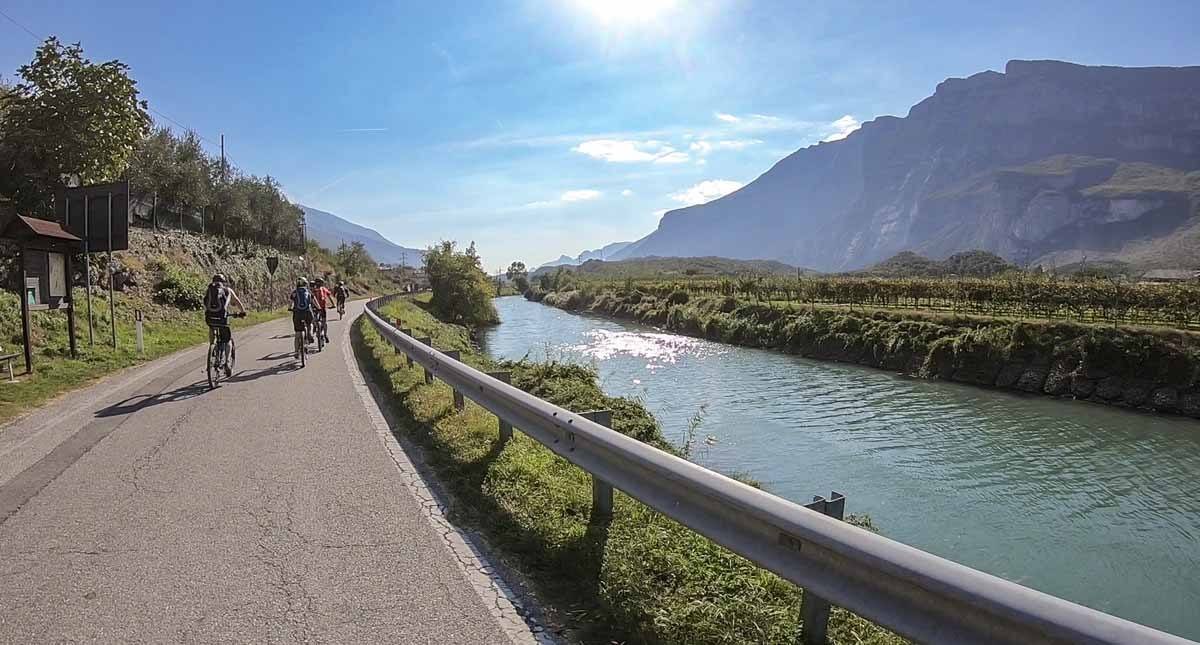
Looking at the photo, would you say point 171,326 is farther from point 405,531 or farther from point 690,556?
point 690,556

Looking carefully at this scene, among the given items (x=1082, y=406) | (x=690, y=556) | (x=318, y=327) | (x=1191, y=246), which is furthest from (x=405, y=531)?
(x=1191, y=246)

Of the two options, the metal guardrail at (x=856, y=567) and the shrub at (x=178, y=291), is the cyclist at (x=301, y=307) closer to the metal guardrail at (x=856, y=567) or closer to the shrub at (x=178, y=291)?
the metal guardrail at (x=856, y=567)

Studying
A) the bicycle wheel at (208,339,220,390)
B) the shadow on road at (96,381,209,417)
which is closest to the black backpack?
the bicycle wheel at (208,339,220,390)

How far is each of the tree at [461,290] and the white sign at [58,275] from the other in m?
34.5

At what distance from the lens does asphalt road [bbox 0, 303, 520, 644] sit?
340 centimetres

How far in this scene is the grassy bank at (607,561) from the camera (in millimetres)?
3387

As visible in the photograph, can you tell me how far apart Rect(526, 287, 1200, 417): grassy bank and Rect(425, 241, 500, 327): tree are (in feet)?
66.5

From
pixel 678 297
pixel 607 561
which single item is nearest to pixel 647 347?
pixel 678 297

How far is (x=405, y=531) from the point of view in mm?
4660

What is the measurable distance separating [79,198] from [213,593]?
14.6 meters

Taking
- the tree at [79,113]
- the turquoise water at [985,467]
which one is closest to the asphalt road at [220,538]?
the turquoise water at [985,467]

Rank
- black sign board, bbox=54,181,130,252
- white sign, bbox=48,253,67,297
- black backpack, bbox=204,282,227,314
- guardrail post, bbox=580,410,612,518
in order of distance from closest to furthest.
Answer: guardrail post, bbox=580,410,612,518 < black backpack, bbox=204,282,227,314 < white sign, bbox=48,253,67,297 < black sign board, bbox=54,181,130,252

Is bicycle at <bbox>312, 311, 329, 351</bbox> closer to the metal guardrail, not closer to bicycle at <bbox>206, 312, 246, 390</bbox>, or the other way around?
bicycle at <bbox>206, 312, 246, 390</bbox>

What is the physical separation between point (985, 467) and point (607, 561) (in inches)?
489
